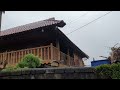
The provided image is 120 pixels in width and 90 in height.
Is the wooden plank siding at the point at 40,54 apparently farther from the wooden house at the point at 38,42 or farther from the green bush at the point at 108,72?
the green bush at the point at 108,72

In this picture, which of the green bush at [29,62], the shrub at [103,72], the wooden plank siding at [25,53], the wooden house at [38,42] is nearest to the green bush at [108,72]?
the shrub at [103,72]

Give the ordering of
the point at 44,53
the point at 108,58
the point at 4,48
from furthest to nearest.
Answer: the point at 4,48, the point at 44,53, the point at 108,58

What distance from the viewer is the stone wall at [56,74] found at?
13.7 ft

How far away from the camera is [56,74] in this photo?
4.36 metres

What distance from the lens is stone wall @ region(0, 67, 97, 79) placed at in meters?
4.16

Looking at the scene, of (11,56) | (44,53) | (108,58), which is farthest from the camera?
(11,56)

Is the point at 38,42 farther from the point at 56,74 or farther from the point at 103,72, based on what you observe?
the point at 103,72

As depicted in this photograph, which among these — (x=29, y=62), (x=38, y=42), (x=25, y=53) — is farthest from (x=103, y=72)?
(x=38, y=42)

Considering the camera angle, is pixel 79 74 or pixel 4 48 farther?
pixel 4 48
